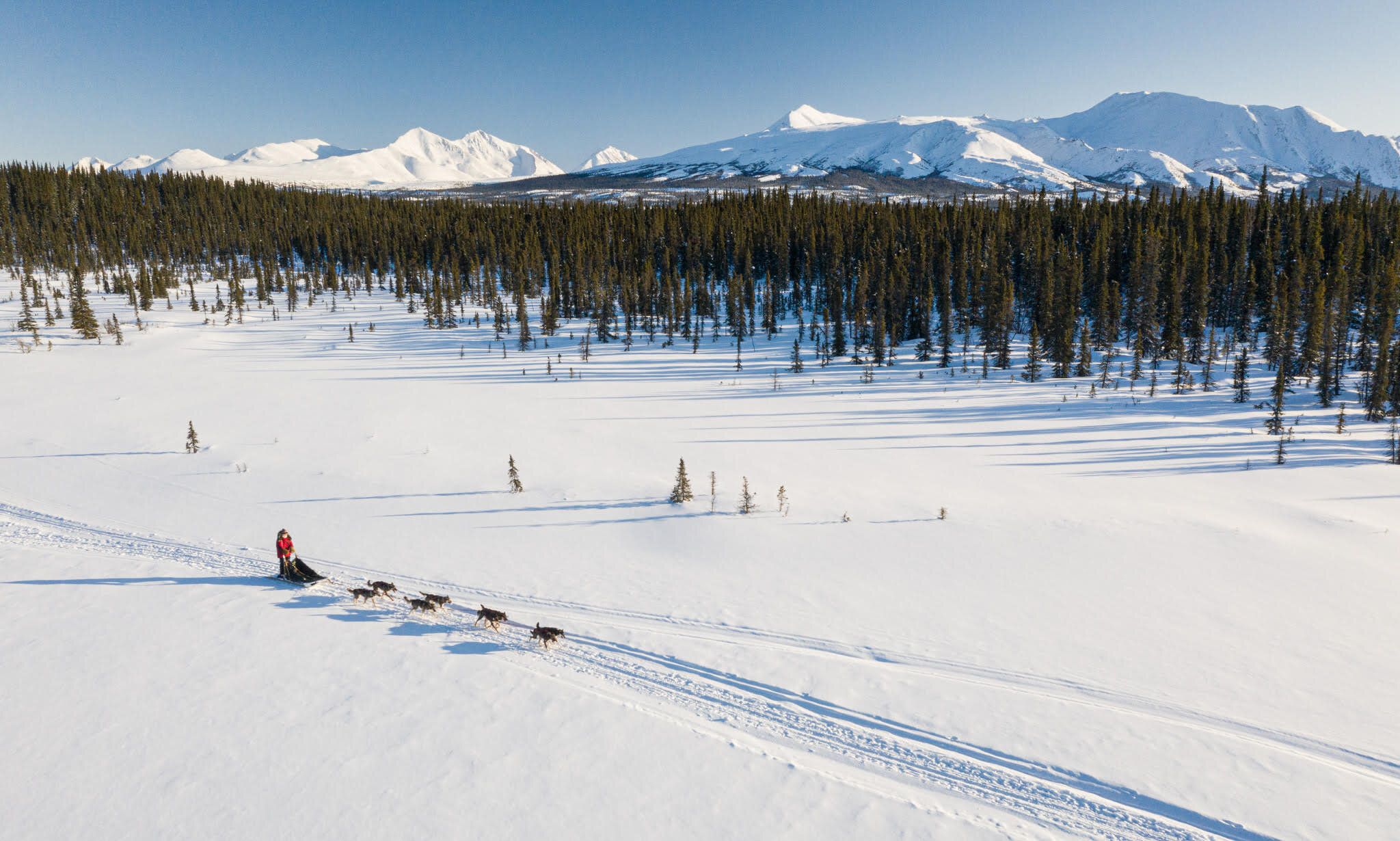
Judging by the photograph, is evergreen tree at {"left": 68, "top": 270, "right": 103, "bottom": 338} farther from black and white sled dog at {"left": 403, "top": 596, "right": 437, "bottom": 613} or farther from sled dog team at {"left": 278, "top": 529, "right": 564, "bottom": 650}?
black and white sled dog at {"left": 403, "top": 596, "right": 437, "bottom": 613}

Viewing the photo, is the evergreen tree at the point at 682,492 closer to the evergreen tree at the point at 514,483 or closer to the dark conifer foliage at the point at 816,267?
the evergreen tree at the point at 514,483

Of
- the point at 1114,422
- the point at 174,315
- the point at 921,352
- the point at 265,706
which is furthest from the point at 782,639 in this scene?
the point at 174,315

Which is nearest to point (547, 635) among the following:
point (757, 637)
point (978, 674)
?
point (757, 637)

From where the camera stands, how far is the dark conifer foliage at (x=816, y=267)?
50375 mm

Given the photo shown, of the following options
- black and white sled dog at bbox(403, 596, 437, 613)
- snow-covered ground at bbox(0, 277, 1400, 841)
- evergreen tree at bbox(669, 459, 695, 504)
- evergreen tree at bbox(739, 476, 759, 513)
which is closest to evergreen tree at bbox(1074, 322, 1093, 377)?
snow-covered ground at bbox(0, 277, 1400, 841)

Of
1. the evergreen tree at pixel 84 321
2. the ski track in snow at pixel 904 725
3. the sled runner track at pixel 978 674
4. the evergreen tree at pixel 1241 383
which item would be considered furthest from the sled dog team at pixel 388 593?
the evergreen tree at pixel 84 321

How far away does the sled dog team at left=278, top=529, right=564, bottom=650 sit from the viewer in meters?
11.2

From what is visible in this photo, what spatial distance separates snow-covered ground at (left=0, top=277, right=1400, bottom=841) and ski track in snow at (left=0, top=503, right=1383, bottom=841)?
5 cm

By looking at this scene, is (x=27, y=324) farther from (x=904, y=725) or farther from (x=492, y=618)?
(x=904, y=725)

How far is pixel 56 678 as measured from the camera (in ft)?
33.9

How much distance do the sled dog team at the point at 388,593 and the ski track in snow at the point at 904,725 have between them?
234 mm

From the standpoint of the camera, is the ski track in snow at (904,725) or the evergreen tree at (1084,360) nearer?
the ski track in snow at (904,725)

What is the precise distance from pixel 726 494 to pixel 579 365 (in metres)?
33.6

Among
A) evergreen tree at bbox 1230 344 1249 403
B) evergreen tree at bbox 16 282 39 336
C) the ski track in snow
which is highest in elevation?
evergreen tree at bbox 16 282 39 336
